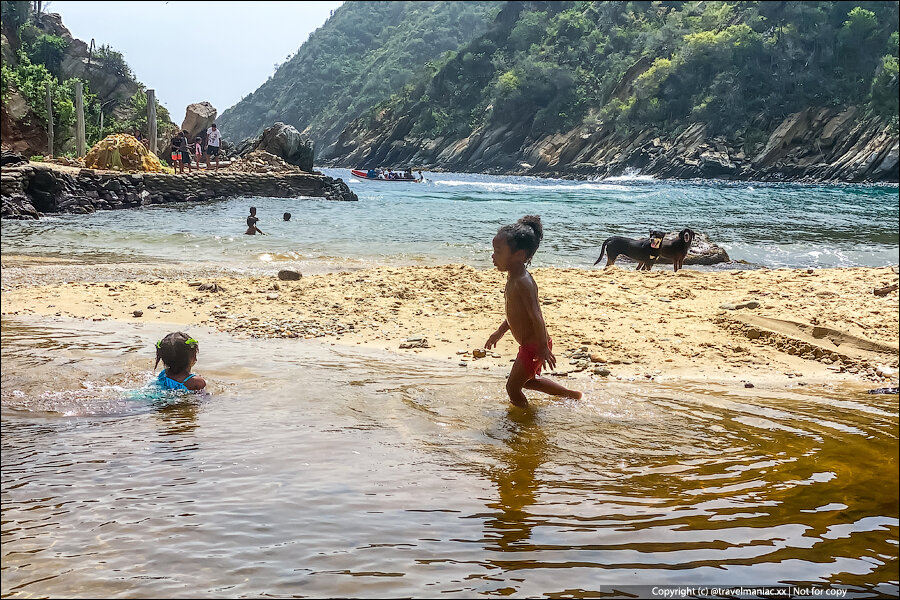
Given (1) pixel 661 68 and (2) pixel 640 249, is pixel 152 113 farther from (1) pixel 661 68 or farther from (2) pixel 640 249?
(1) pixel 661 68

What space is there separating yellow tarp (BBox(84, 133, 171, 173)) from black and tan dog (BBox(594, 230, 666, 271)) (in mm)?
21692

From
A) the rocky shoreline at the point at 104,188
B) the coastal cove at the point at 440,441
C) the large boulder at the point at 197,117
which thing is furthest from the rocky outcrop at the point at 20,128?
the coastal cove at the point at 440,441

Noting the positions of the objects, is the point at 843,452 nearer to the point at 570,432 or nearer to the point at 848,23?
the point at 570,432

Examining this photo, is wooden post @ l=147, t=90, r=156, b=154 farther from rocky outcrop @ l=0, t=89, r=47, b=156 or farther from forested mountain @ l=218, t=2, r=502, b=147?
forested mountain @ l=218, t=2, r=502, b=147

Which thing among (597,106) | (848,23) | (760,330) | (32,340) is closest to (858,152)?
Result: (848,23)

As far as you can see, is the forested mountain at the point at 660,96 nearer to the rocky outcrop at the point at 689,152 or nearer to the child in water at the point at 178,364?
the rocky outcrop at the point at 689,152

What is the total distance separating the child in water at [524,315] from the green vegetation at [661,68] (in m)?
70.6

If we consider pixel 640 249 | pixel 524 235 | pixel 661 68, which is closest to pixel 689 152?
pixel 661 68

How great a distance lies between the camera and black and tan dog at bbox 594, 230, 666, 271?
13.0 m

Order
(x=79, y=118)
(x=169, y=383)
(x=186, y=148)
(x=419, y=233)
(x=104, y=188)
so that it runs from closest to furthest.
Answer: (x=169, y=383), (x=419, y=233), (x=104, y=188), (x=79, y=118), (x=186, y=148)

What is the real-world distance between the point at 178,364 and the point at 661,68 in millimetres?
86040

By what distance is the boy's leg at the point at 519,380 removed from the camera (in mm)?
4680

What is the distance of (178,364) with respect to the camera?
505 centimetres

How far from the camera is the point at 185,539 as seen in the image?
8.74 feet
